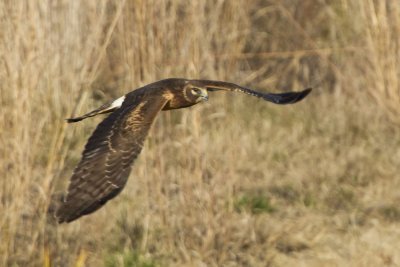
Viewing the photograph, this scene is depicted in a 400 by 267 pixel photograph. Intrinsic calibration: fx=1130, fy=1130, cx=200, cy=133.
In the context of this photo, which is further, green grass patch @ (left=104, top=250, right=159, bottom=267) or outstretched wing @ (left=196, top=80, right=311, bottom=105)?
green grass patch @ (left=104, top=250, right=159, bottom=267)

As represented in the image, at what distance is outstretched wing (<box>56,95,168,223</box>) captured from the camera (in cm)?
591

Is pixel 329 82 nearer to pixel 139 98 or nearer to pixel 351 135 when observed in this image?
pixel 351 135

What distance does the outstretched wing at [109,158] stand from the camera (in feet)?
19.4

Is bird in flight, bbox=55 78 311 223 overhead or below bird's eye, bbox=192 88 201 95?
below

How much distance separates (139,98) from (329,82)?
560cm

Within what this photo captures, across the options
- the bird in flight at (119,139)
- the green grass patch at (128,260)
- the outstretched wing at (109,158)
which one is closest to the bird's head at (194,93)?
the bird in flight at (119,139)

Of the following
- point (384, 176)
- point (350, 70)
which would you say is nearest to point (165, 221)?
point (384, 176)

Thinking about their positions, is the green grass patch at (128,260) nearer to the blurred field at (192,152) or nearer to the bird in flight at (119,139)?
the blurred field at (192,152)

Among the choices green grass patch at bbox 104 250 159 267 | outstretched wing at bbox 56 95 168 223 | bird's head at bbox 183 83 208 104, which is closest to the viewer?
outstretched wing at bbox 56 95 168 223

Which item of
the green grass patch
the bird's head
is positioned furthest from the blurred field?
the bird's head

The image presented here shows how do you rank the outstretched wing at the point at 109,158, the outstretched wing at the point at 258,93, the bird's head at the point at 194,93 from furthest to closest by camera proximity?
the outstretched wing at the point at 258,93 < the bird's head at the point at 194,93 < the outstretched wing at the point at 109,158

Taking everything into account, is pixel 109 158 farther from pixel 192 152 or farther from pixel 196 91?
pixel 192 152

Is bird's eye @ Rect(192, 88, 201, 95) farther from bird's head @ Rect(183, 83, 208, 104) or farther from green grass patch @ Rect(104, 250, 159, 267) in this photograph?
green grass patch @ Rect(104, 250, 159, 267)

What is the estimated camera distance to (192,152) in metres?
7.76
